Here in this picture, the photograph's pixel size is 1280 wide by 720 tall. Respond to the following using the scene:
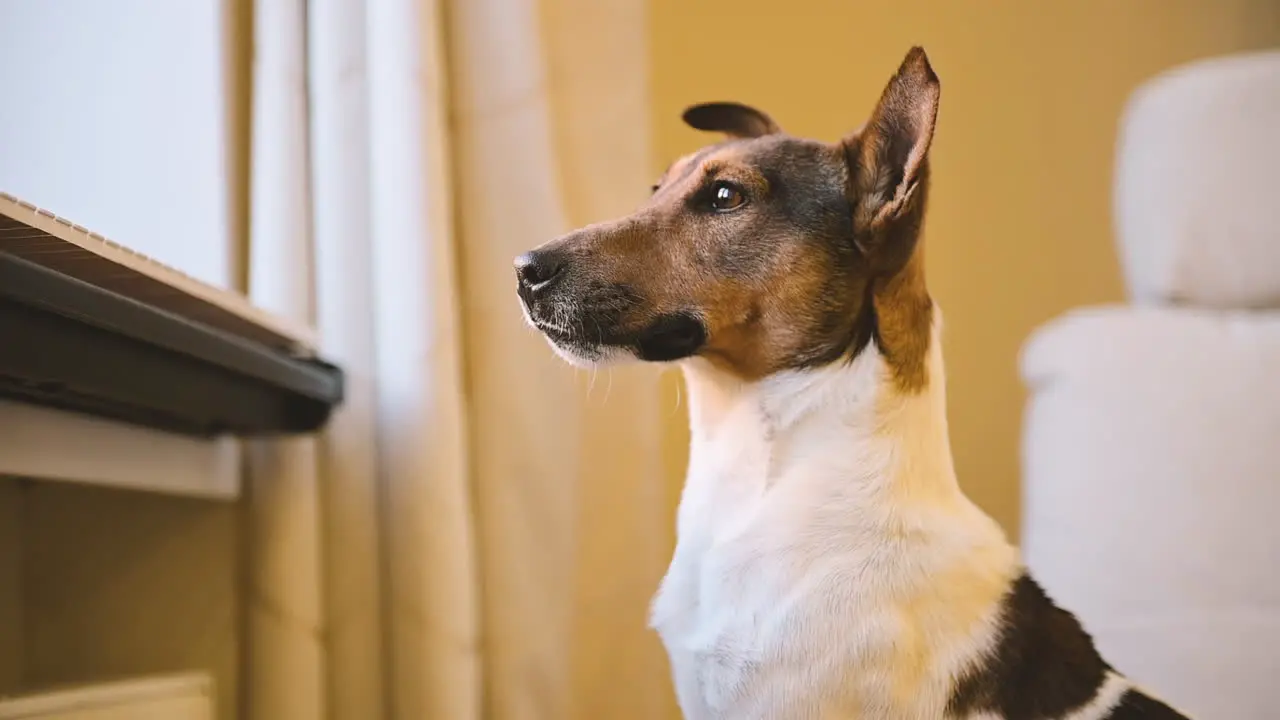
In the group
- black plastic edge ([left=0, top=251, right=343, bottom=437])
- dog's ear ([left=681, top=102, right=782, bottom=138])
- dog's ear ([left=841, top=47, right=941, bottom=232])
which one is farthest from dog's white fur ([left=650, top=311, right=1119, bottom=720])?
black plastic edge ([left=0, top=251, right=343, bottom=437])

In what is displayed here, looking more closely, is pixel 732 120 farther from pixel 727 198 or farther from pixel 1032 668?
pixel 1032 668

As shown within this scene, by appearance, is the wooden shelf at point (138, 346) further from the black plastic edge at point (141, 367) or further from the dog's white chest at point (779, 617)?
the dog's white chest at point (779, 617)

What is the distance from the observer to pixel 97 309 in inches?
31.7

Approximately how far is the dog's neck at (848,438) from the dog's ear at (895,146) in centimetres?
12

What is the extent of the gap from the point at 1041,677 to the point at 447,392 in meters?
0.68

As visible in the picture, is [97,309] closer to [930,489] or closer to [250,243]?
[250,243]

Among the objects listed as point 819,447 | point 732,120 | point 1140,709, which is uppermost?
point 732,120

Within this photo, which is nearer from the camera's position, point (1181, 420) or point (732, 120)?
point (732, 120)

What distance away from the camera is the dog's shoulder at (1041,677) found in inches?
32.6

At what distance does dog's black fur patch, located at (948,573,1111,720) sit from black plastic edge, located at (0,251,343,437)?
2.33 ft

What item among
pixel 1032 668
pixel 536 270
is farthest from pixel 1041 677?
pixel 536 270

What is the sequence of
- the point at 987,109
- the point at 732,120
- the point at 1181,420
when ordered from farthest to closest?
the point at 987,109, the point at 1181,420, the point at 732,120

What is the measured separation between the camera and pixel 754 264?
0.94m

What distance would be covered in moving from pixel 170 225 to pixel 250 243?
0.29ft
